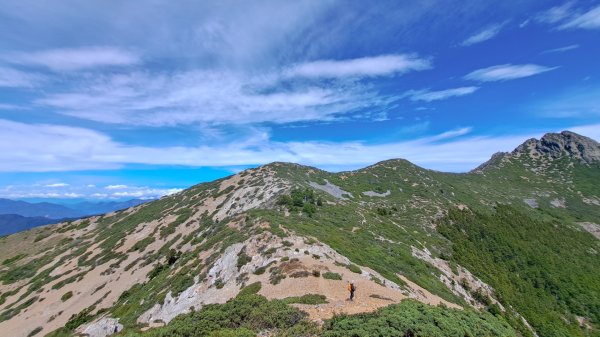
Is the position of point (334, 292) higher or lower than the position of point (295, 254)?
lower

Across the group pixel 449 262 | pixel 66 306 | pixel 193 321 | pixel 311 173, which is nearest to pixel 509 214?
pixel 449 262

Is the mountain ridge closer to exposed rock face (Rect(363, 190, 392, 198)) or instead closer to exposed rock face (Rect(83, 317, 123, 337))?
exposed rock face (Rect(83, 317, 123, 337))

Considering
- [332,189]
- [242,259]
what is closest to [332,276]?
[242,259]

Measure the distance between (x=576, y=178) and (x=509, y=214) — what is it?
361ft

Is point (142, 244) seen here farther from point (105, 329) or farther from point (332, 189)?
point (332, 189)

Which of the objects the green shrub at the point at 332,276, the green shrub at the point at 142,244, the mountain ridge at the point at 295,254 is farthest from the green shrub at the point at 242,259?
the green shrub at the point at 142,244

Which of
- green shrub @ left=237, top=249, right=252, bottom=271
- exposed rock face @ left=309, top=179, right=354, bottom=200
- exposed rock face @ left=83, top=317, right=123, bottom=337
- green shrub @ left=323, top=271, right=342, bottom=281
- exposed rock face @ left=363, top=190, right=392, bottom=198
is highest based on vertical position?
exposed rock face @ left=309, top=179, right=354, bottom=200

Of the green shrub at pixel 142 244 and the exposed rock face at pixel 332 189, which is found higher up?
the exposed rock face at pixel 332 189

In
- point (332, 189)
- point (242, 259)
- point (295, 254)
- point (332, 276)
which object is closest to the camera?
point (332, 276)

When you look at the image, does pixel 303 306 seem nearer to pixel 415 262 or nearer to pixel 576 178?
pixel 415 262

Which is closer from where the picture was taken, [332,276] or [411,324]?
[411,324]

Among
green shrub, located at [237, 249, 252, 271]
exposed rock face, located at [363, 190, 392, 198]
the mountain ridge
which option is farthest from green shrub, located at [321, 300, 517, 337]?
exposed rock face, located at [363, 190, 392, 198]

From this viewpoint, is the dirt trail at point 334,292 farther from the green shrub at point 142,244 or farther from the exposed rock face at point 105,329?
the green shrub at point 142,244

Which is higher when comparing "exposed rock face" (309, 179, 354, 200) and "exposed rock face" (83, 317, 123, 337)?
"exposed rock face" (309, 179, 354, 200)
